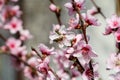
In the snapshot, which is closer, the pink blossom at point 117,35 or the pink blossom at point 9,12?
the pink blossom at point 117,35

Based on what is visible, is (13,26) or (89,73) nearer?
(89,73)

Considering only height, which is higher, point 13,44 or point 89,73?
point 13,44

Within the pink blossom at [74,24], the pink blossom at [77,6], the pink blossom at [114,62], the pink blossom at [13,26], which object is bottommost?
the pink blossom at [114,62]

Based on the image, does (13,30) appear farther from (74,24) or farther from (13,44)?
(74,24)

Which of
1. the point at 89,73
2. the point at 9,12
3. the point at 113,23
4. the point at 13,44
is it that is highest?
the point at 9,12

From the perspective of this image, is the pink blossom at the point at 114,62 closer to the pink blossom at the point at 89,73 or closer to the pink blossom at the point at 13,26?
the pink blossom at the point at 89,73

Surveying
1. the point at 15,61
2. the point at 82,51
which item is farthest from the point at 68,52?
the point at 15,61

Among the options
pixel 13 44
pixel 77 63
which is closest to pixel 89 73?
pixel 77 63

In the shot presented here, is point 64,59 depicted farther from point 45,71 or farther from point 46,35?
point 46,35

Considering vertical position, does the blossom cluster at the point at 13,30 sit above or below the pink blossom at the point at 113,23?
above

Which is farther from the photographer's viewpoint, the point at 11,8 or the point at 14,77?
the point at 14,77

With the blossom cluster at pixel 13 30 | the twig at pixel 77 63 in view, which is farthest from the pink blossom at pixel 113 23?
the blossom cluster at pixel 13 30
